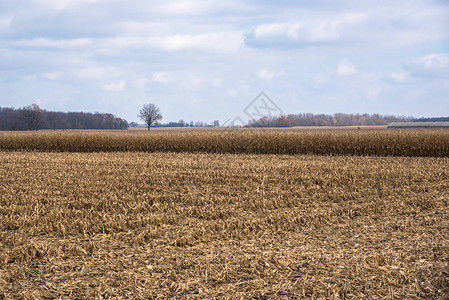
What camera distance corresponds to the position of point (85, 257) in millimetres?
7164

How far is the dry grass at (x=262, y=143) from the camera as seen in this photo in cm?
2516

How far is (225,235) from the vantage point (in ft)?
27.2

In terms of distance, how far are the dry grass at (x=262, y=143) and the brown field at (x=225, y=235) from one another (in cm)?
1018

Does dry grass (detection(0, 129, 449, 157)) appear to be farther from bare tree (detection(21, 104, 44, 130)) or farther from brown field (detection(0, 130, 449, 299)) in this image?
bare tree (detection(21, 104, 44, 130))

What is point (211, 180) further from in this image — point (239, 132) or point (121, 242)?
point (239, 132)

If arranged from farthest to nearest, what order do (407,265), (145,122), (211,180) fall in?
1. (145,122)
2. (211,180)
3. (407,265)

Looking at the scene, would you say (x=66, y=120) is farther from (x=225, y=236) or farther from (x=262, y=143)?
(x=225, y=236)

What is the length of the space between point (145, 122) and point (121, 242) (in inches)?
3879

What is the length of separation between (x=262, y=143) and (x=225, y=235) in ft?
61.8

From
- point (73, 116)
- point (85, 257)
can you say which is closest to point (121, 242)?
point (85, 257)

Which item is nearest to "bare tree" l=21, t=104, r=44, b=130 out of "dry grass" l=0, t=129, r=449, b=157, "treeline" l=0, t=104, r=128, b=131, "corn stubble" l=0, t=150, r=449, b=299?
"treeline" l=0, t=104, r=128, b=131

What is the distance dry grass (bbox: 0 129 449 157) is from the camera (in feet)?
82.5

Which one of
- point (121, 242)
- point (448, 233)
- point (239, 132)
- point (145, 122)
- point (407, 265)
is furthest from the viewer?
point (145, 122)

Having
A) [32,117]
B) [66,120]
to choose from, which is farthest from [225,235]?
[66,120]
